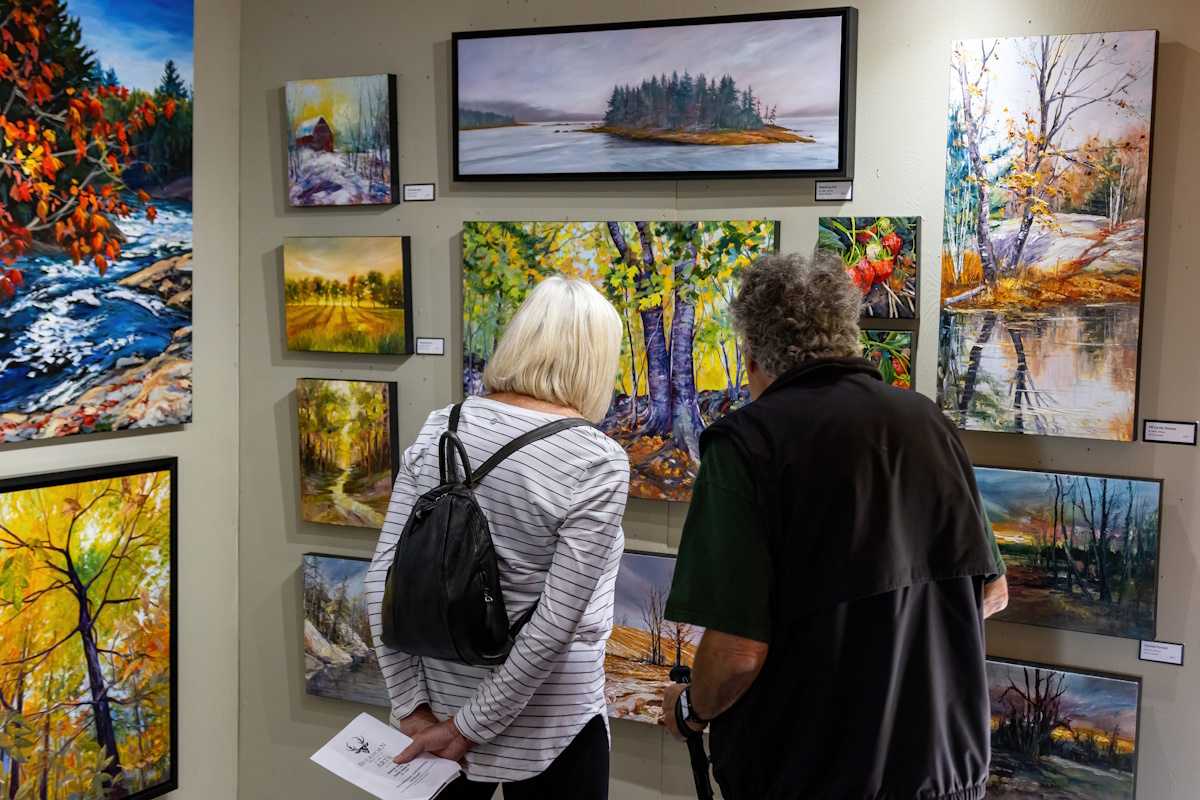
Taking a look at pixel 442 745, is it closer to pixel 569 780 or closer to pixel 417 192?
pixel 569 780

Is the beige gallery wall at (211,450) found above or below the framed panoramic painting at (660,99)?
below

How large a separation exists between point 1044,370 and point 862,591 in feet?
3.98

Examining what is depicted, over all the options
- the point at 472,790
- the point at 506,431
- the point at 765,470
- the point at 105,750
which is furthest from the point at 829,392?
the point at 105,750

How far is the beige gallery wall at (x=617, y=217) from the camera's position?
2213 millimetres

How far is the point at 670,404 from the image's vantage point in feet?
8.51

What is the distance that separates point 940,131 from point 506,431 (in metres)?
1.42

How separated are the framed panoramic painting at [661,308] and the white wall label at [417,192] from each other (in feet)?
0.84

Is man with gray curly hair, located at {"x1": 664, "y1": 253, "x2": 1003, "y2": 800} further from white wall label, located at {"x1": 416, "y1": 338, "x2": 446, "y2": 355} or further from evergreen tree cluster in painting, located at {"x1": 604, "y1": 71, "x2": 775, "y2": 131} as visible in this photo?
white wall label, located at {"x1": 416, "y1": 338, "x2": 446, "y2": 355}

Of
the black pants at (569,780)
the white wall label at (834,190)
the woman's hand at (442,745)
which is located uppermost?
the white wall label at (834,190)

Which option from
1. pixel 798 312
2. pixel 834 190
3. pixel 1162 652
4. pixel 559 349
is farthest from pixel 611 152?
pixel 1162 652

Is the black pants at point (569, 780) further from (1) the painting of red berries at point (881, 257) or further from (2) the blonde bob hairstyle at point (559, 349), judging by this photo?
(1) the painting of red berries at point (881, 257)

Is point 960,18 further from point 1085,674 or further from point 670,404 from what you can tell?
point 1085,674

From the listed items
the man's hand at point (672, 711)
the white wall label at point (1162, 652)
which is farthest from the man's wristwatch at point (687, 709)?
the white wall label at point (1162, 652)

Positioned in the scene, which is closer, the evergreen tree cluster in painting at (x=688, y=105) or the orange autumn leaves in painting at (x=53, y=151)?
the orange autumn leaves in painting at (x=53, y=151)
